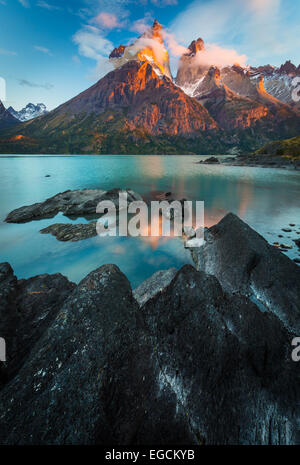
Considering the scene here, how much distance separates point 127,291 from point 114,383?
188 cm

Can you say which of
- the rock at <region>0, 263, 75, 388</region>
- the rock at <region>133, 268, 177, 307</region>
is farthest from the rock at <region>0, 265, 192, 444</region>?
the rock at <region>133, 268, 177, 307</region>

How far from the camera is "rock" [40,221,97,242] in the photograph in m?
17.7

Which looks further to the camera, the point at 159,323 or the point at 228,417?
the point at 159,323

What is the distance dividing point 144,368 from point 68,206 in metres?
26.0

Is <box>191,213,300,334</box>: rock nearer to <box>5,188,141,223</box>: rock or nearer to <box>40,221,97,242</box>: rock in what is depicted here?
<box>40,221,97,242</box>: rock

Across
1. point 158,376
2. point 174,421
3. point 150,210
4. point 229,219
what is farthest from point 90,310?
point 150,210

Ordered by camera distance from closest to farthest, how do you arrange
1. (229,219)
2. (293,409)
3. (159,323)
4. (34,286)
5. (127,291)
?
(293,409)
(127,291)
(159,323)
(34,286)
(229,219)

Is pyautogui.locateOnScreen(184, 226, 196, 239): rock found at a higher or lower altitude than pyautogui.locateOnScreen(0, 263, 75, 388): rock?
lower

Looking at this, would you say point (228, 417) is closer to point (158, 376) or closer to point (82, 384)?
point (158, 376)

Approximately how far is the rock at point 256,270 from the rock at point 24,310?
7.44 metres

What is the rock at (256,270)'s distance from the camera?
7487mm

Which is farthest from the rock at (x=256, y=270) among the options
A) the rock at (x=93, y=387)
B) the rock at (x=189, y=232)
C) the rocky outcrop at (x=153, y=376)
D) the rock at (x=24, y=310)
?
the rock at (x=24, y=310)

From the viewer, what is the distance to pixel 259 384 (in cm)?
445

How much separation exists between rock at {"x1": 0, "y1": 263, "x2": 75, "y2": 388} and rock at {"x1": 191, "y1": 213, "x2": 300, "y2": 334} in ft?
24.4
